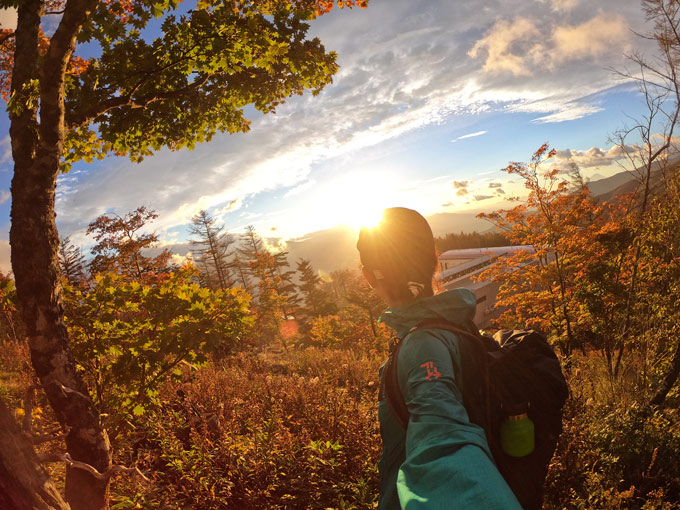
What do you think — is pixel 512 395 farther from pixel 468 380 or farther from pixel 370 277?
pixel 370 277

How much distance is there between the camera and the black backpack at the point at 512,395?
1.15 m

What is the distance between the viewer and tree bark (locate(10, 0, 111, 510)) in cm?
225

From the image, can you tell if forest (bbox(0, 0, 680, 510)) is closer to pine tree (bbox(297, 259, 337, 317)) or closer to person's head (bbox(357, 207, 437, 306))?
person's head (bbox(357, 207, 437, 306))

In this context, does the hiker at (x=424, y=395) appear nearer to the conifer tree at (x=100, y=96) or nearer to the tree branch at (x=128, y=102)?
the conifer tree at (x=100, y=96)

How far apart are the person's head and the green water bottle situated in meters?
0.60

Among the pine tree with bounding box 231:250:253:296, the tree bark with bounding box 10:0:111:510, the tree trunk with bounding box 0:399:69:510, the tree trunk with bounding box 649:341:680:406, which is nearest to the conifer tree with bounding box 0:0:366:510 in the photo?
the tree bark with bounding box 10:0:111:510

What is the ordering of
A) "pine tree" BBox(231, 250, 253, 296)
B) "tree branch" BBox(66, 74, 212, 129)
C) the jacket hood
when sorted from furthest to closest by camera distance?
"pine tree" BBox(231, 250, 253, 296) → "tree branch" BBox(66, 74, 212, 129) → the jacket hood

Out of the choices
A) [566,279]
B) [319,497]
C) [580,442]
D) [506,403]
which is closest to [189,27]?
[506,403]

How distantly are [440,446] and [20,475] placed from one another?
84.3 inches

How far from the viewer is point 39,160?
234cm

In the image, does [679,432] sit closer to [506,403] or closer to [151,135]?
[506,403]

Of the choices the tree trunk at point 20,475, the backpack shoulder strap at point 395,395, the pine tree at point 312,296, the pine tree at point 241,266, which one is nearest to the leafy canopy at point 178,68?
the tree trunk at point 20,475

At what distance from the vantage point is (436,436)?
891mm

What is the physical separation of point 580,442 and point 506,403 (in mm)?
4499
